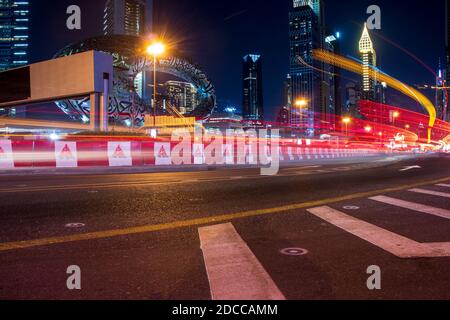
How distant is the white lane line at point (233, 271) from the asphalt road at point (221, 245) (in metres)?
0.01

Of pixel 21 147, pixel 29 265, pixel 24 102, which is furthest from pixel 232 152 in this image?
pixel 24 102

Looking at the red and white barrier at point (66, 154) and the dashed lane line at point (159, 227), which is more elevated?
the red and white barrier at point (66, 154)

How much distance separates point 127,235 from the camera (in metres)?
5.46

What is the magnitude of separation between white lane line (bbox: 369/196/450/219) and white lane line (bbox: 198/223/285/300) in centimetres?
403

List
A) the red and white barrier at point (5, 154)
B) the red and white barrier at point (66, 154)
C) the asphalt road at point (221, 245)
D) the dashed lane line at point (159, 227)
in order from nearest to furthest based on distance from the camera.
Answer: the asphalt road at point (221, 245)
the dashed lane line at point (159, 227)
the red and white barrier at point (5, 154)
the red and white barrier at point (66, 154)

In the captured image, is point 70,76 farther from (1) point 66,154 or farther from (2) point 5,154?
(2) point 5,154

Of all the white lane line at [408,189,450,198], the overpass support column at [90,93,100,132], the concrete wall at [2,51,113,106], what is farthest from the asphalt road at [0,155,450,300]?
the concrete wall at [2,51,113,106]

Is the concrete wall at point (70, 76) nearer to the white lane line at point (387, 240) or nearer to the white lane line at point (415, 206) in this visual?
the white lane line at point (415, 206)

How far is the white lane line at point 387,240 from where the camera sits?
4633 millimetres

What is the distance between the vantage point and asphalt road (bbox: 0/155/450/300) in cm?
353

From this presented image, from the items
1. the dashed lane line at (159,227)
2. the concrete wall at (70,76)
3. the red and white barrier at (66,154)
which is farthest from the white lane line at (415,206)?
the concrete wall at (70,76)

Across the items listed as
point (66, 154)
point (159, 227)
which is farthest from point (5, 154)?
point (159, 227)

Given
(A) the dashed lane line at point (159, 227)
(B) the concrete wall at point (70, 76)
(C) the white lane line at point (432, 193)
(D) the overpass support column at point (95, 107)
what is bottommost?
(C) the white lane line at point (432, 193)

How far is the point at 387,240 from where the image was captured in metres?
5.26
